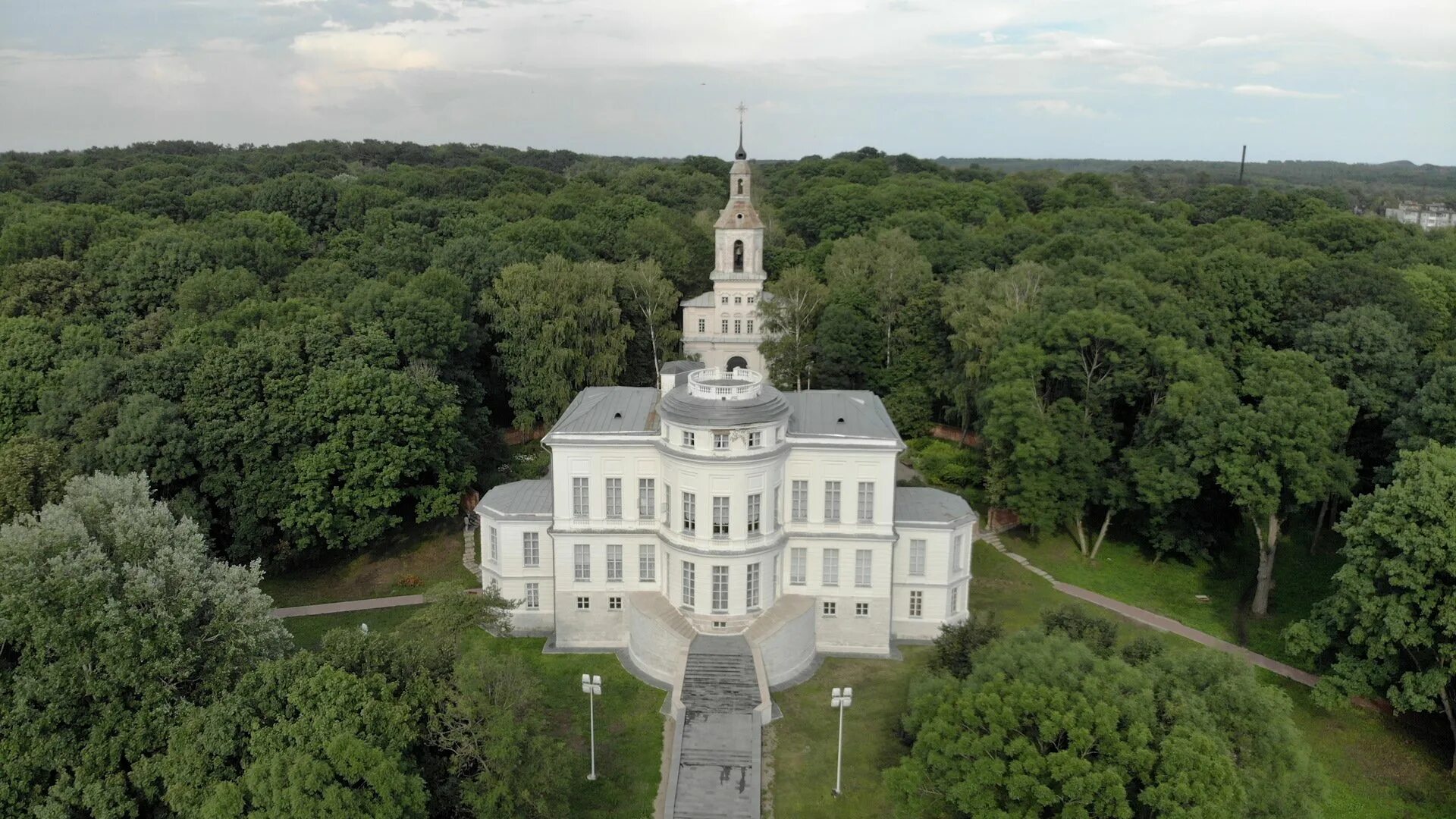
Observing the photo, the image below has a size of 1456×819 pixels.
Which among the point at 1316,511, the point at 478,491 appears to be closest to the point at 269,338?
the point at 478,491

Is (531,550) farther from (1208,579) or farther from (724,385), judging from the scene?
(1208,579)

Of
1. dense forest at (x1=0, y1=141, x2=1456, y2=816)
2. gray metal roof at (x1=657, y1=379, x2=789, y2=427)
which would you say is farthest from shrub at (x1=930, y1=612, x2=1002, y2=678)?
gray metal roof at (x1=657, y1=379, x2=789, y2=427)

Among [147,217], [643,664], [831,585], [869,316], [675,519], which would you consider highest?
[147,217]

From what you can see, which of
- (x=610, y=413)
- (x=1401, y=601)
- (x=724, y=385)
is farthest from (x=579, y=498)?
(x=1401, y=601)

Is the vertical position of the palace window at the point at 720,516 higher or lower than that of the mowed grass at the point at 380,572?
higher

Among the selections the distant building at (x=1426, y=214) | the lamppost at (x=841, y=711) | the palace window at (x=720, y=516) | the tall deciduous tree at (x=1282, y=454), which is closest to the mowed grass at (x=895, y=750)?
the lamppost at (x=841, y=711)

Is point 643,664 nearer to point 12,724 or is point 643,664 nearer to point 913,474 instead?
point 12,724

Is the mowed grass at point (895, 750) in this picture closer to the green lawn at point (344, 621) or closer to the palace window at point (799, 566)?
the palace window at point (799, 566)
